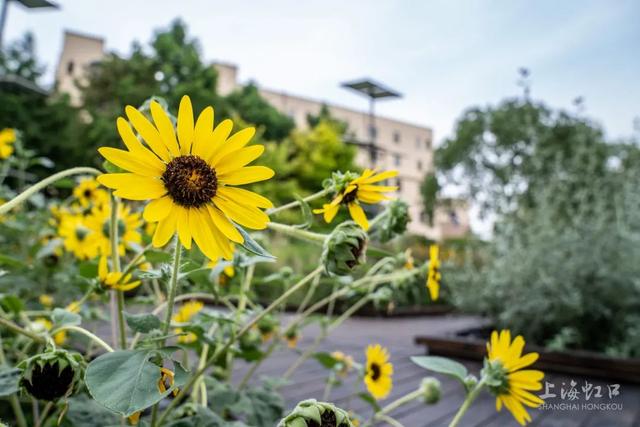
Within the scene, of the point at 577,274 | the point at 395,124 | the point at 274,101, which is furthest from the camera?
the point at 395,124

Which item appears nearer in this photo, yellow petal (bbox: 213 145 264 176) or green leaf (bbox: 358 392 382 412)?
yellow petal (bbox: 213 145 264 176)

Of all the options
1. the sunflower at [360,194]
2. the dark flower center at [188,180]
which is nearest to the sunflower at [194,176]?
the dark flower center at [188,180]

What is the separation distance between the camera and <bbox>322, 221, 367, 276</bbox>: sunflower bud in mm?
495

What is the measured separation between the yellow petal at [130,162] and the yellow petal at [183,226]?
36 mm

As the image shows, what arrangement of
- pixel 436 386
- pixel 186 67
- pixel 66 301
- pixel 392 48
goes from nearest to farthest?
pixel 436 386 < pixel 66 301 < pixel 392 48 < pixel 186 67

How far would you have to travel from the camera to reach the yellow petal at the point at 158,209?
15.2 inches

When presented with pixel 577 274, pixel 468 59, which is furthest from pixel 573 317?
pixel 468 59

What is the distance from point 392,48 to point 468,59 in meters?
1.59

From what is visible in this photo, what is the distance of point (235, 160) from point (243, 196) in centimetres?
3

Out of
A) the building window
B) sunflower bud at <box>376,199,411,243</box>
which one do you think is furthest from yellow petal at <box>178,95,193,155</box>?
the building window

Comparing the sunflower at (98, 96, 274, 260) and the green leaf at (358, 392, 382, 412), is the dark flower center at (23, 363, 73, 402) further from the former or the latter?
the green leaf at (358, 392, 382, 412)

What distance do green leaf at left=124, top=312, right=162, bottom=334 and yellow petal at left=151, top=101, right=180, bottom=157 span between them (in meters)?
0.18

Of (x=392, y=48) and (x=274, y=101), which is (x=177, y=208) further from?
(x=274, y=101)

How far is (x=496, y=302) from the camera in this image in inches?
109
